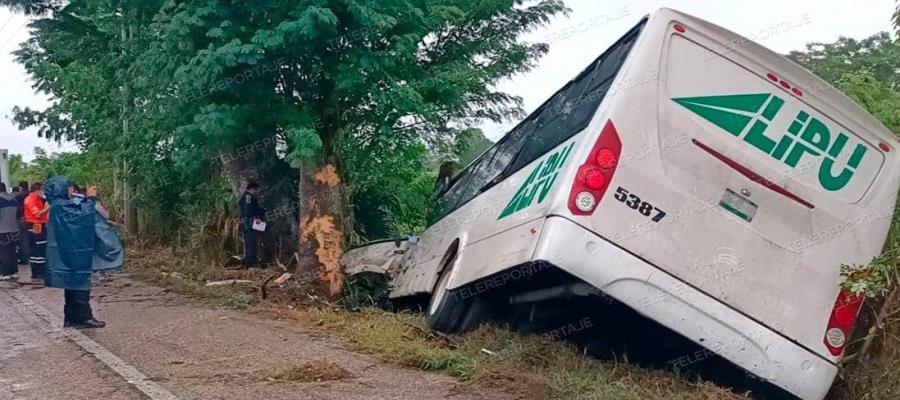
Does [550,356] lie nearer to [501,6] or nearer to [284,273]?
[284,273]

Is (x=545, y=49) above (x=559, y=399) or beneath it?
above

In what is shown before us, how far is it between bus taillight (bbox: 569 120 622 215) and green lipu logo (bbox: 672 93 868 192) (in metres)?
0.49

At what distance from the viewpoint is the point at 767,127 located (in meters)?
5.00

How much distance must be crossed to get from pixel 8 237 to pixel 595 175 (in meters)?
10.5

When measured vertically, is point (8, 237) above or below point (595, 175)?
below

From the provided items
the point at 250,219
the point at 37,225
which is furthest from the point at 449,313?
the point at 37,225

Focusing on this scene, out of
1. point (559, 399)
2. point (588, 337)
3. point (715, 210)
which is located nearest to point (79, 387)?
point (559, 399)

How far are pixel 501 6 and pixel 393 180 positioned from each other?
3.08 m

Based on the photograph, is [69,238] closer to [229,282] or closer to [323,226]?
[323,226]

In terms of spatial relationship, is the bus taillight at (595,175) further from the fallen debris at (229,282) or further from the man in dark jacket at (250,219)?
the man in dark jacket at (250,219)

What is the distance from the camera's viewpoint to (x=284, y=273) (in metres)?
10.2

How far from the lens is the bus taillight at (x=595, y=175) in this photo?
4855 mm

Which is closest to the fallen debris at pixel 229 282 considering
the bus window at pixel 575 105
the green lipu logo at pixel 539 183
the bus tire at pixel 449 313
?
the bus tire at pixel 449 313

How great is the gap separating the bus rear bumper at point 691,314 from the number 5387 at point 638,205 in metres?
0.27
